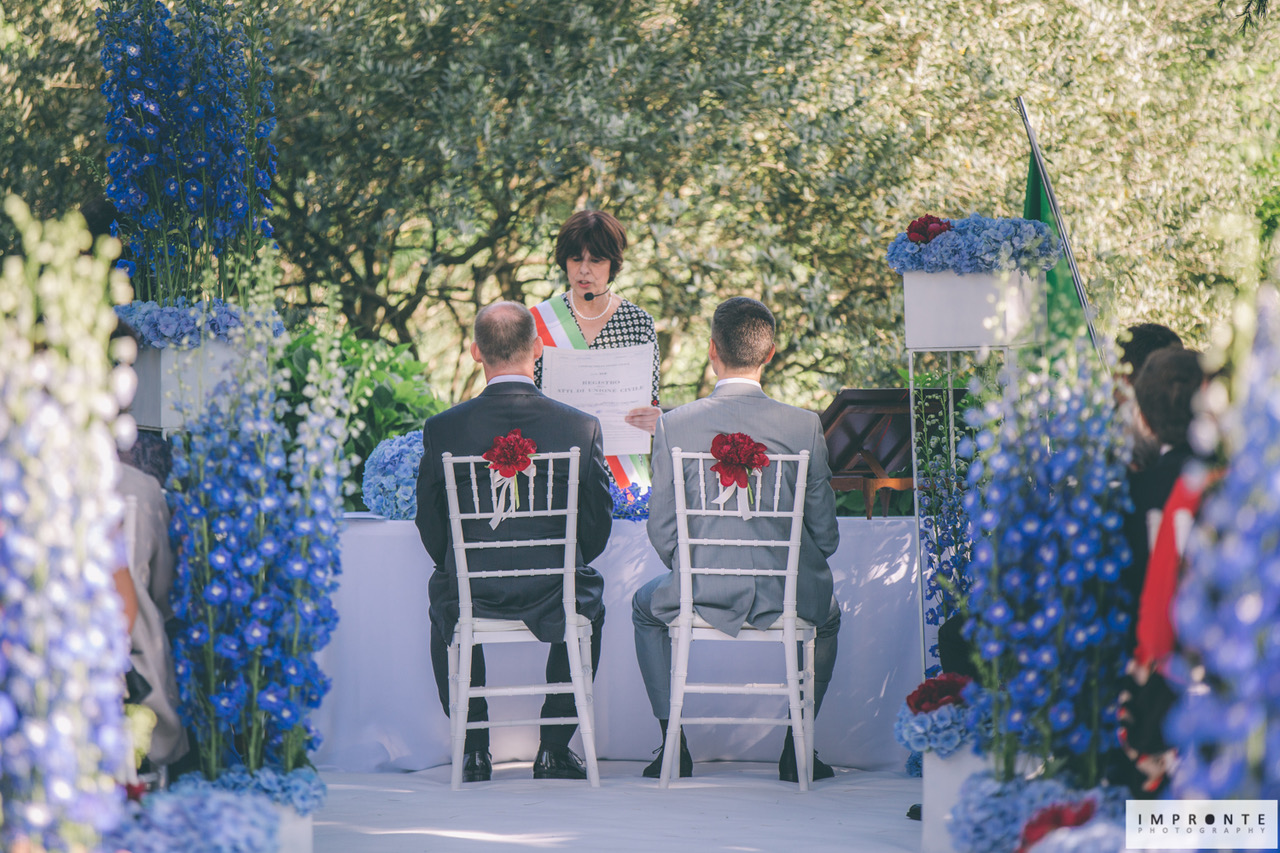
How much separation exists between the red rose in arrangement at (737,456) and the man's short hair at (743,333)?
0.90 feet

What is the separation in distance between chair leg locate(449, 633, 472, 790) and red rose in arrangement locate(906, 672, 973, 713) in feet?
4.39

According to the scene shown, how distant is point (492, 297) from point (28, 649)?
570 cm

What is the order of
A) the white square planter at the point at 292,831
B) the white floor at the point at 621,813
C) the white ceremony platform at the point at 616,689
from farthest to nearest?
the white ceremony platform at the point at 616,689
the white floor at the point at 621,813
the white square planter at the point at 292,831

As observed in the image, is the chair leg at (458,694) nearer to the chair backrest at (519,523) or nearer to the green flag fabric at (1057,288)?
the chair backrest at (519,523)

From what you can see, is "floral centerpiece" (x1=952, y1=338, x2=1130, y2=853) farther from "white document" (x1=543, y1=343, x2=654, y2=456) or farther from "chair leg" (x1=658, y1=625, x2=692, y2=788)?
"white document" (x1=543, y1=343, x2=654, y2=456)

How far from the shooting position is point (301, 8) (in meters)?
6.19

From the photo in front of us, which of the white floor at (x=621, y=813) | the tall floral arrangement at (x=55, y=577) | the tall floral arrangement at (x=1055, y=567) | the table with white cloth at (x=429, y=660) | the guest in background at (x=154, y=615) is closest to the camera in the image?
the tall floral arrangement at (x=55, y=577)

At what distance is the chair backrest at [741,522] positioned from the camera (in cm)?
346

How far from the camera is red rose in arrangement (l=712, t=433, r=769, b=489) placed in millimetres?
3408

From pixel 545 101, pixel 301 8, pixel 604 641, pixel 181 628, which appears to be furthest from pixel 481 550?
pixel 301 8

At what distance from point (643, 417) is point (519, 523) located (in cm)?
74

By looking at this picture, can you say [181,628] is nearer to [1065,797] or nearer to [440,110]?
[1065,797]

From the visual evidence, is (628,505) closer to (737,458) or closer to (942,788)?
(737,458)

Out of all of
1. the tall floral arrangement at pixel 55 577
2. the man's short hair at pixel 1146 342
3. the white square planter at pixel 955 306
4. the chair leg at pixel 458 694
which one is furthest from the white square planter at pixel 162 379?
the man's short hair at pixel 1146 342
